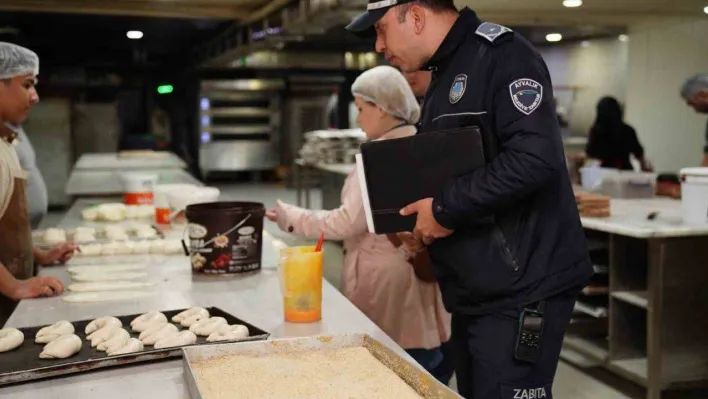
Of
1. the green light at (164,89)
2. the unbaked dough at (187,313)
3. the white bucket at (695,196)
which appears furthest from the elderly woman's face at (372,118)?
the green light at (164,89)

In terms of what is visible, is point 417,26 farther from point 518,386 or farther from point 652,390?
point 652,390

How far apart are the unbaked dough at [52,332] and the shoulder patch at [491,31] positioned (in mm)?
1213

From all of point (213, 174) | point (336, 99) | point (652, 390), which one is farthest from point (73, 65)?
A: point (652, 390)

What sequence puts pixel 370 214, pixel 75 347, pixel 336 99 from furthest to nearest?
1. pixel 336 99
2. pixel 370 214
3. pixel 75 347

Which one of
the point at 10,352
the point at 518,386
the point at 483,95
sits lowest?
the point at 518,386

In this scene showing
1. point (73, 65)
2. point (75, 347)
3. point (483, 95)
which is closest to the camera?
point (75, 347)

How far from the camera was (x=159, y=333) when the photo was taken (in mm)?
1584

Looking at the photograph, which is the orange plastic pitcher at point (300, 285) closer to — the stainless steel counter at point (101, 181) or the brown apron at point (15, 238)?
the brown apron at point (15, 238)

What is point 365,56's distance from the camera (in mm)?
14773

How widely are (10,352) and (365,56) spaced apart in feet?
45.0

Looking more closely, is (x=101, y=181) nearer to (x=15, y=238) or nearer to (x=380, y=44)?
(x=15, y=238)

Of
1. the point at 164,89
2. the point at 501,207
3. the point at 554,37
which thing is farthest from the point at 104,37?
the point at 501,207

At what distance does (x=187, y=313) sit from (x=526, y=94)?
38.4 inches

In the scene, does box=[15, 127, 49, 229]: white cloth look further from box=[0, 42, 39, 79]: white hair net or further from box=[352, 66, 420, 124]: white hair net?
box=[352, 66, 420, 124]: white hair net
